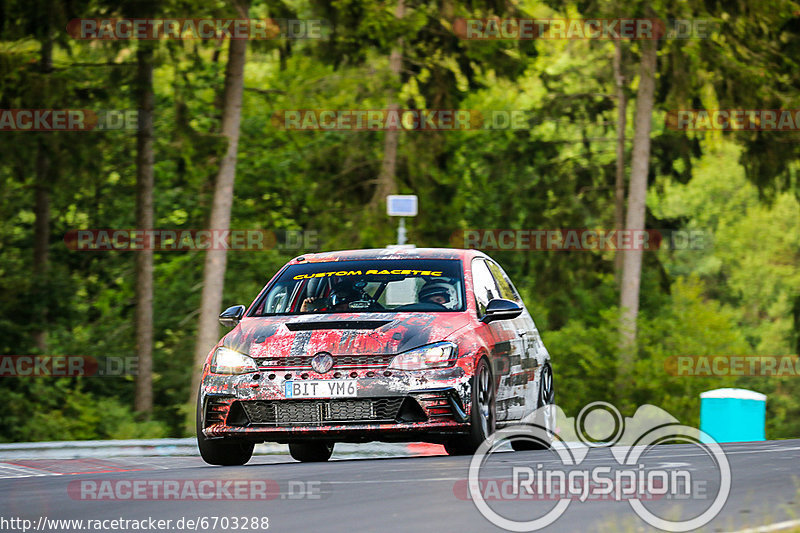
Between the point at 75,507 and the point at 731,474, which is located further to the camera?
the point at 731,474

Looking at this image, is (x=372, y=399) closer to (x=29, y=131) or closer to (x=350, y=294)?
(x=350, y=294)

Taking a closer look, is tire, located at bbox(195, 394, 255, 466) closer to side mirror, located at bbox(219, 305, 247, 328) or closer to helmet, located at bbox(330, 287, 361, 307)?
side mirror, located at bbox(219, 305, 247, 328)

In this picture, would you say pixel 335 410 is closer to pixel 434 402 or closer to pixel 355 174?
pixel 434 402

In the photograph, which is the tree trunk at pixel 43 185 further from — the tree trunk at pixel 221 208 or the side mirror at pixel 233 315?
the side mirror at pixel 233 315

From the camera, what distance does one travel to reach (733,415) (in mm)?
15891

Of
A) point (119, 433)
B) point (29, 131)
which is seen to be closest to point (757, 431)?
point (119, 433)

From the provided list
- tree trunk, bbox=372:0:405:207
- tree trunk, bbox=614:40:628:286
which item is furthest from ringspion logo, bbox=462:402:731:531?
tree trunk, bbox=614:40:628:286

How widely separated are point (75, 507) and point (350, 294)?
3.80 metres

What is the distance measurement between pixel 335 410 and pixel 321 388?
0.20 meters

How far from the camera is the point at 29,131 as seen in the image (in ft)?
97.2

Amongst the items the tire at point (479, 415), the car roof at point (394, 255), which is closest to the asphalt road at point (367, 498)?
the tire at point (479, 415)

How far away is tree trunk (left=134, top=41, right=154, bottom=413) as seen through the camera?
1211 inches

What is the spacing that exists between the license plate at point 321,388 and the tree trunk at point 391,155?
23798mm

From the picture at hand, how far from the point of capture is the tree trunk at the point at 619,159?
1518 inches
